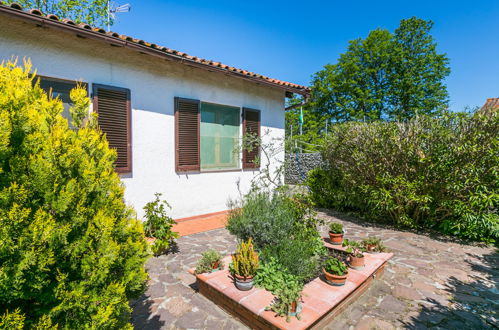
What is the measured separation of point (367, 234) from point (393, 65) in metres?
24.5

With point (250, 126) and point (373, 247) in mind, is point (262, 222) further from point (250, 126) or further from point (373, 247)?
point (250, 126)

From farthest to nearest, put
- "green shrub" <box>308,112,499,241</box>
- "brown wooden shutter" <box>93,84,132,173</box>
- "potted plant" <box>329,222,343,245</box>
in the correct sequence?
"green shrub" <box>308,112,499,241</box>
"brown wooden shutter" <box>93,84,132,173</box>
"potted plant" <box>329,222,343,245</box>

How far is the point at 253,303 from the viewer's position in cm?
284

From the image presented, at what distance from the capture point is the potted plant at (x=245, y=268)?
309 cm

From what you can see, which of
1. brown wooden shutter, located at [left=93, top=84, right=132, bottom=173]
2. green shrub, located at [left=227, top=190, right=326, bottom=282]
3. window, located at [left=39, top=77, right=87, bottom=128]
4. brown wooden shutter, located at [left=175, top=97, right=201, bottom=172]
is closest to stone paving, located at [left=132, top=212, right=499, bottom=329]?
green shrub, located at [left=227, top=190, right=326, bottom=282]

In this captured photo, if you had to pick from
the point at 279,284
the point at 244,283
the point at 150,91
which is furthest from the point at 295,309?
the point at 150,91

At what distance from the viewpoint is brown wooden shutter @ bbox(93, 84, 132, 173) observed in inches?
→ 204

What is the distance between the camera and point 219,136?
289 inches

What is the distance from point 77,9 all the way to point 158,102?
17067 mm

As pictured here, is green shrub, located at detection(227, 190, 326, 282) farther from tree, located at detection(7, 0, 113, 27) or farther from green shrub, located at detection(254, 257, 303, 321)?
tree, located at detection(7, 0, 113, 27)

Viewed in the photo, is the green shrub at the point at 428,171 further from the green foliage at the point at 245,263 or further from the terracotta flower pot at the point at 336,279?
the green foliage at the point at 245,263

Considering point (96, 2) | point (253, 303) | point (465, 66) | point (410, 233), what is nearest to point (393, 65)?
point (465, 66)

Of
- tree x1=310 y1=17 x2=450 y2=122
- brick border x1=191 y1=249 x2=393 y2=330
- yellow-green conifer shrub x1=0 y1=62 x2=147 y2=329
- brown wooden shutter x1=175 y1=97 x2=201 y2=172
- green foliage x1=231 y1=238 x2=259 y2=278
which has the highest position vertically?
tree x1=310 y1=17 x2=450 y2=122

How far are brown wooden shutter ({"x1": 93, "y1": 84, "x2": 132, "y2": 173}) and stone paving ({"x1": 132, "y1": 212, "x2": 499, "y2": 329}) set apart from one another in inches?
91.8
